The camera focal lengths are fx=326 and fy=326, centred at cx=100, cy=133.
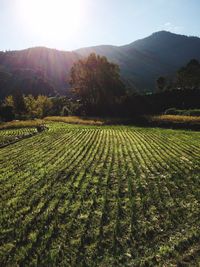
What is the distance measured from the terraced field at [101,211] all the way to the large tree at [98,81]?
228ft

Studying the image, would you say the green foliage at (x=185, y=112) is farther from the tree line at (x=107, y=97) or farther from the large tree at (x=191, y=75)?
the large tree at (x=191, y=75)

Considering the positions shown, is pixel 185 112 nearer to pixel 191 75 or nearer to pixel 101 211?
pixel 191 75

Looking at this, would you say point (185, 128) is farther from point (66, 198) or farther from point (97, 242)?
point (97, 242)

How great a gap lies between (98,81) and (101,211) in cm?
8580

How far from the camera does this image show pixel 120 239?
13438 millimetres

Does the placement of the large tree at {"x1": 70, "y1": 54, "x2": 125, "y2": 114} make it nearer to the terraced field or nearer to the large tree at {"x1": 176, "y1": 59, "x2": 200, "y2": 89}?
the large tree at {"x1": 176, "y1": 59, "x2": 200, "y2": 89}

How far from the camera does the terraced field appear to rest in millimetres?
12391

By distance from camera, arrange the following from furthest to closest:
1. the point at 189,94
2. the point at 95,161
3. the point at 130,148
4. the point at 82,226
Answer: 1. the point at 189,94
2. the point at 130,148
3. the point at 95,161
4. the point at 82,226

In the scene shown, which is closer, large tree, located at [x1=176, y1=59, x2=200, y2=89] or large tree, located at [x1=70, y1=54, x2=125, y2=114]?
large tree, located at [x1=70, y1=54, x2=125, y2=114]

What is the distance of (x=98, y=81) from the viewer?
99.8m

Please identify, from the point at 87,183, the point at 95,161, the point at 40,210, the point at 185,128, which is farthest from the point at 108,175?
the point at 185,128

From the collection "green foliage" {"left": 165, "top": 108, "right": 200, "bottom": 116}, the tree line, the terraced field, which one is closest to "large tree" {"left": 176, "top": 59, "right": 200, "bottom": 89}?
the tree line

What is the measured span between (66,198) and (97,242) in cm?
554

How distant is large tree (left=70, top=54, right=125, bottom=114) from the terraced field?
6947 cm
